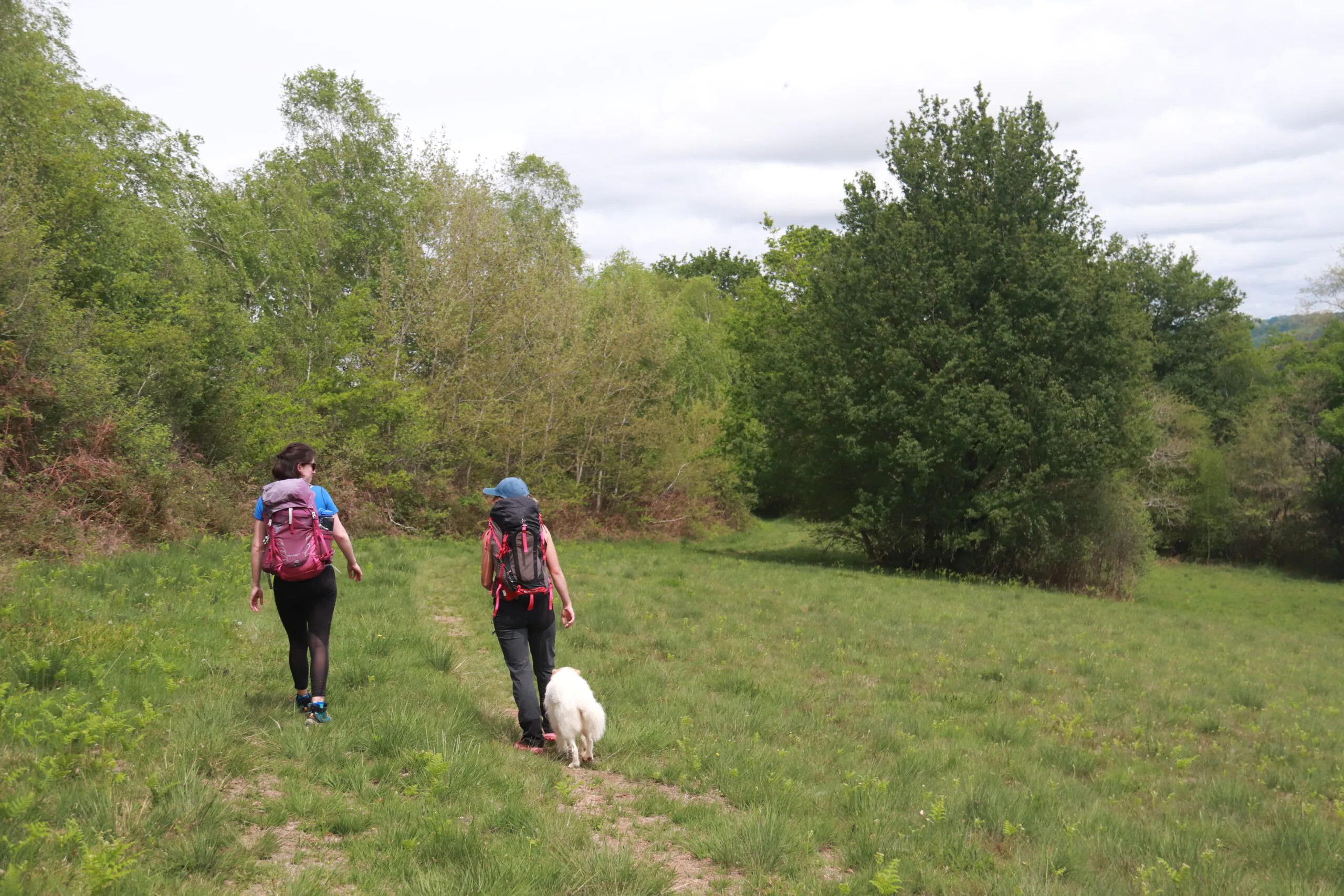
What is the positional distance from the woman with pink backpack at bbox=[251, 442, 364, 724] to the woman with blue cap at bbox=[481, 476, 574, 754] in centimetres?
115

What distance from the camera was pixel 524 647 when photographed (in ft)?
24.2

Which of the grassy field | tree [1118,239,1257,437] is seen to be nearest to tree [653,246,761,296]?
tree [1118,239,1257,437]

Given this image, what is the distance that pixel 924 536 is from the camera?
28969 mm

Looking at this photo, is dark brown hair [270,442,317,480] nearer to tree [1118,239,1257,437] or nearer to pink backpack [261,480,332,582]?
pink backpack [261,480,332,582]

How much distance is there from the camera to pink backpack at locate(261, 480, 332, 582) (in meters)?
6.63

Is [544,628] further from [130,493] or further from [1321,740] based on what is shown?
[130,493]

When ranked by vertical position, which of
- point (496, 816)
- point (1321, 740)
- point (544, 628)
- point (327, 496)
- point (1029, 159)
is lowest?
point (1321, 740)

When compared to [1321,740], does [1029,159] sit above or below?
above

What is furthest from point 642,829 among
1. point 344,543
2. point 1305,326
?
point 1305,326

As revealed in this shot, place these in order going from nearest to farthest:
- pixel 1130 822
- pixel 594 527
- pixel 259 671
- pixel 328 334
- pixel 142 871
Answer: pixel 142 871, pixel 1130 822, pixel 259 671, pixel 328 334, pixel 594 527

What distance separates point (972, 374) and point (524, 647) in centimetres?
2203

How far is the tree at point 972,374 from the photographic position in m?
25.8

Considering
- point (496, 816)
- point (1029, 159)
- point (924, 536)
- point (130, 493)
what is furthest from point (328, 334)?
point (496, 816)

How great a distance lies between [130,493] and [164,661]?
1029cm
